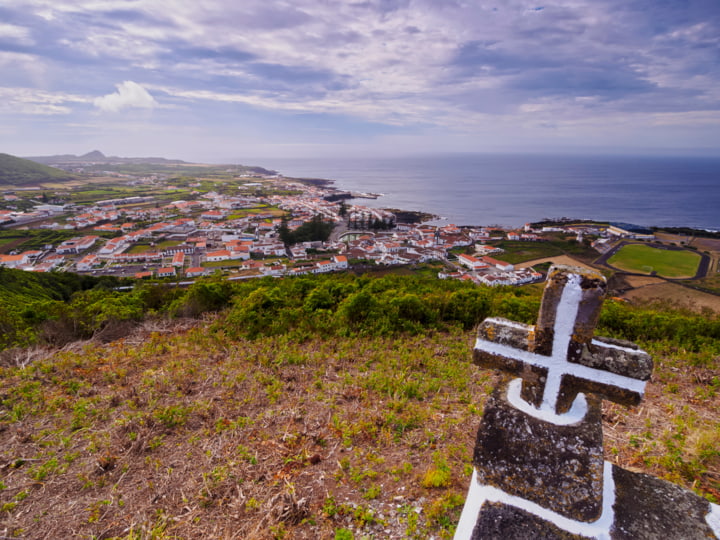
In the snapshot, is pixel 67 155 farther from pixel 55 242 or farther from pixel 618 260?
pixel 618 260

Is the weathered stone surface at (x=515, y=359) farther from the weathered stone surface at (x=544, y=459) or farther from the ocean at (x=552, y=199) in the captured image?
the ocean at (x=552, y=199)

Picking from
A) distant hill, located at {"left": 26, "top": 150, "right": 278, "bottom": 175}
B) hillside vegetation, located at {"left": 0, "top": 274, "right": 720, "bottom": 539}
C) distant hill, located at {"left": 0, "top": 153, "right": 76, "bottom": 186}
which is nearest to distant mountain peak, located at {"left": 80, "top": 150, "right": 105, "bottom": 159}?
distant hill, located at {"left": 26, "top": 150, "right": 278, "bottom": 175}

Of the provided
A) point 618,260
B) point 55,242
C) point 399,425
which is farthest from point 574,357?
point 55,242

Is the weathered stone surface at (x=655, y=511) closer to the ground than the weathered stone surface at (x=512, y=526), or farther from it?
farther from it

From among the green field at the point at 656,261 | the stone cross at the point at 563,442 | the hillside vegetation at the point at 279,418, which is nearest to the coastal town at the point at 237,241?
the green field at the point at 656,261

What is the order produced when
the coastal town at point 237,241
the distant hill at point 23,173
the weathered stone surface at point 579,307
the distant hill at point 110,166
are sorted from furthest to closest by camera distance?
the distant hill at point 110,166
the distant hill at point 23,173
the coastal town at point 237,241
the weathered stone surface at point 579,307

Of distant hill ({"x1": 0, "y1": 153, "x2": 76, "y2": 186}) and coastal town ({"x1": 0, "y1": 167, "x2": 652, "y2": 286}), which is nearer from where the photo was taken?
coastal town ({"x1": 0, "y1": 167, "x2": 652, "y2": 286})

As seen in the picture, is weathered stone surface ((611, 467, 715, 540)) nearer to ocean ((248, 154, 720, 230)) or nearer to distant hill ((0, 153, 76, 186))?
ocean ((248, 154, 720, 230))
